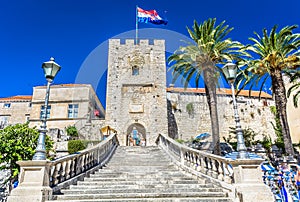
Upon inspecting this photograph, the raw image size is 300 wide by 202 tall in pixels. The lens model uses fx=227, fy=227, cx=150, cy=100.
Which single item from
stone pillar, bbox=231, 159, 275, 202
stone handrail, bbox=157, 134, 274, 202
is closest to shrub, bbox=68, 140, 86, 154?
stone handrail, bbox=157, 134, 274, 202

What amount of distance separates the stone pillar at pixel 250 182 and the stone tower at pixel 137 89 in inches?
668

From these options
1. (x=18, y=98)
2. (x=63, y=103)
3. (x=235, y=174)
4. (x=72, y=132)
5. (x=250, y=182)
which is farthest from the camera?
(x=18, y=98)

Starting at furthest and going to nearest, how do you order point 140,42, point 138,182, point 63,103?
point 63,103 → point 140,42 → point 138,182

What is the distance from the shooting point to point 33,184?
5.21 m

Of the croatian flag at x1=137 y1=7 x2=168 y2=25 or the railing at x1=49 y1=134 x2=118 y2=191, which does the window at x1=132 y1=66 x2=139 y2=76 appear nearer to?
the croatian flag at x1=137 y1=7 x2=168 y2=25

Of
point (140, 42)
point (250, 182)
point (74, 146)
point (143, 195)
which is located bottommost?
point (143, 195)

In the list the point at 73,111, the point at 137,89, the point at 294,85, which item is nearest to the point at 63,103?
the point at 73,111

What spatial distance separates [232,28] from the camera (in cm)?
1562

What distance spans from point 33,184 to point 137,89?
19.1 meters

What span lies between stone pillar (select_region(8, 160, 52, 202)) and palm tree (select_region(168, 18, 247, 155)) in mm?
11036

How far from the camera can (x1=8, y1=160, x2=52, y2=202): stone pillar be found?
198 inches

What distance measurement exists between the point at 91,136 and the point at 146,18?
42.9ft

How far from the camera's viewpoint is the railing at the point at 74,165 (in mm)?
6061

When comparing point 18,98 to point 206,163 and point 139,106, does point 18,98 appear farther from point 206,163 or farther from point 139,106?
point 206,163
